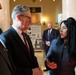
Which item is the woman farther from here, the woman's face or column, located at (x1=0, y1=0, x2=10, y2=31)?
column, located at (x1=0, y1=0, x2=10, y2=31)

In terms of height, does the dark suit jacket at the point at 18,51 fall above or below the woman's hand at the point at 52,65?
above

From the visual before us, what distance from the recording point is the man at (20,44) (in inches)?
83.9

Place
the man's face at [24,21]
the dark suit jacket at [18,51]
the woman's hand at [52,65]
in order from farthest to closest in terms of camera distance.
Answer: the woman's hand at [52,65] → the man's face at [24,21] → the dark suit jacket at [18,51]

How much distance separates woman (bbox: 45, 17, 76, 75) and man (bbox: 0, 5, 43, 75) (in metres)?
0.42

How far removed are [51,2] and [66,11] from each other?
1307cm

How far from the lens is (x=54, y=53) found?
270 centimetres

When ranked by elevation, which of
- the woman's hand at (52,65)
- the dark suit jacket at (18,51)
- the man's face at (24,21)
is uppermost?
the man's face at (24,21)

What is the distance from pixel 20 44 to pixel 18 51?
0.09m

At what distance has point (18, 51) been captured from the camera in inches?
84.4

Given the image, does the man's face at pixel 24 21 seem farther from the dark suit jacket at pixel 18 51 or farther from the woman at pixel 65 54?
the woman at pixel 65 54

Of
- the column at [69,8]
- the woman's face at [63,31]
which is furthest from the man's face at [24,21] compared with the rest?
the column at [69,8]

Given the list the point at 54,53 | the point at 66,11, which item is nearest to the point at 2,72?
the point at 54,53

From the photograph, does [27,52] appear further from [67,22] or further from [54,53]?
[67,22]

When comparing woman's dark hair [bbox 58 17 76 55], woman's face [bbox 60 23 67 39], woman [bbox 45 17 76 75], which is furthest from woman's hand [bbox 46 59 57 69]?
woman's face [bbox 60 23 67 39]
